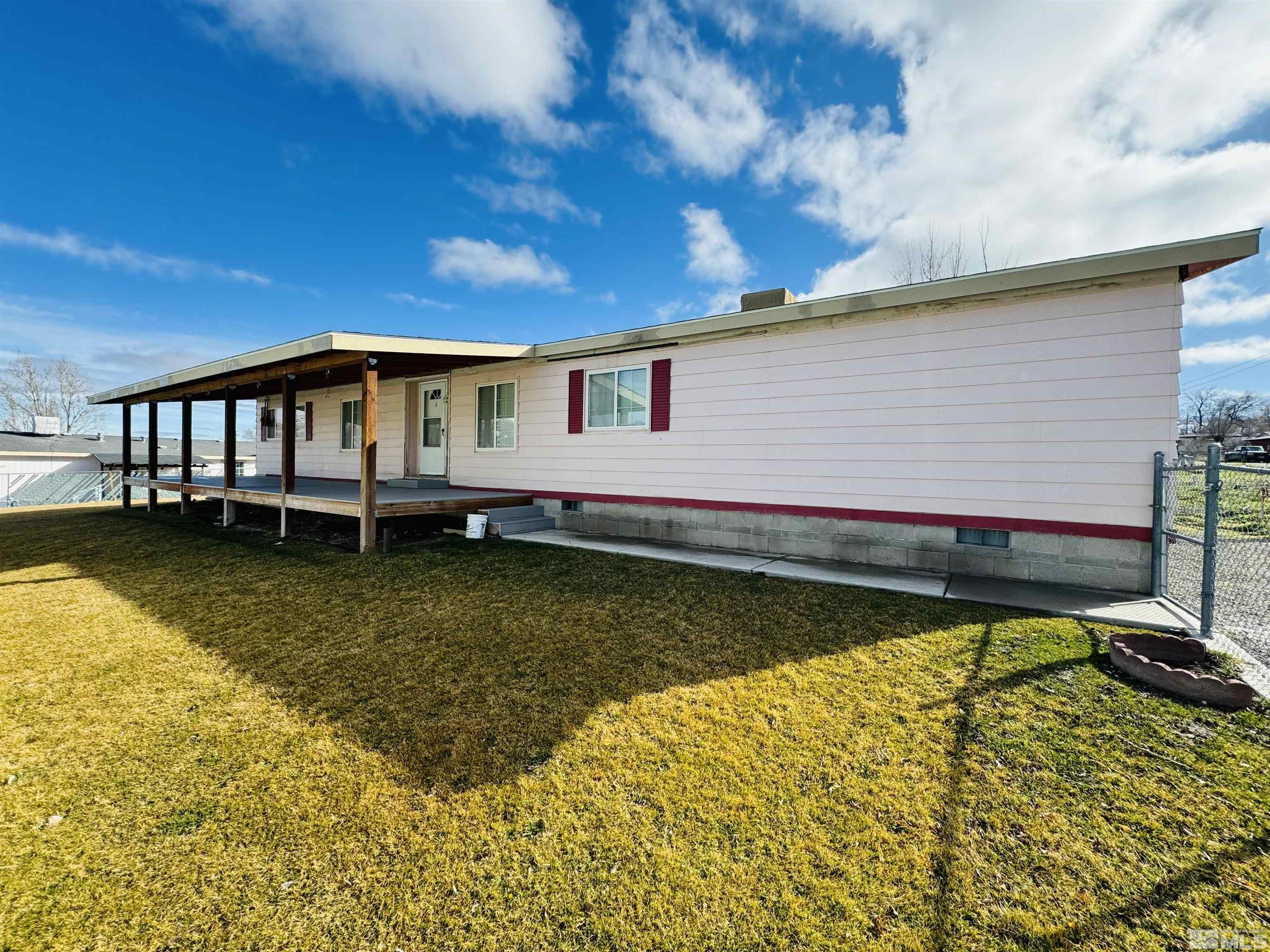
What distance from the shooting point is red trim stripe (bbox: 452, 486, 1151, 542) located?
5.10 meters

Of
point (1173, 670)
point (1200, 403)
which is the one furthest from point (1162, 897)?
point (1200, 403)

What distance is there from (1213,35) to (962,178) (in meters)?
5.63

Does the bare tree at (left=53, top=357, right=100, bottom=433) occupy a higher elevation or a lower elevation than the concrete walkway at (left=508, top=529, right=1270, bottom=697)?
higher

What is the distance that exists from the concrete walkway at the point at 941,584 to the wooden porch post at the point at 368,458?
230 cm

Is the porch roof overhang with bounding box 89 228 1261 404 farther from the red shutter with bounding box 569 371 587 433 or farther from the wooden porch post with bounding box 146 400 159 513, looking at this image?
the wooden porch post with bounding box 146 400 159 513

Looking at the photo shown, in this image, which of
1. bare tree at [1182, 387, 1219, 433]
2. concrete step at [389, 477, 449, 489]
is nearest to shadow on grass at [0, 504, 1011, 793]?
concrete step at [389, 477, 449, 489]

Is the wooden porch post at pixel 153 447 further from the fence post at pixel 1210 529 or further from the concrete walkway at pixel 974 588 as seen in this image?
the fence post at pixel 1210 529

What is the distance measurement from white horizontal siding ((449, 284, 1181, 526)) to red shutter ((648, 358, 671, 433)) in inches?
3.9

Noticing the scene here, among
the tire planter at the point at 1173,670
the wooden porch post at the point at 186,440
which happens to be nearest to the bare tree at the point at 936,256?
the tire planter at the point at 1173,670

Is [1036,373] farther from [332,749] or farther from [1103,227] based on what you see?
[1103,227]

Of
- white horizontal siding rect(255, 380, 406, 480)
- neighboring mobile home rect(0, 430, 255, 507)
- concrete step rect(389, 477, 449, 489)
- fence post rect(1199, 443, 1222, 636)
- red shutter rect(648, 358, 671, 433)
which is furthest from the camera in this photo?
neighboring mobile home rect(0, 430, 255, 507)

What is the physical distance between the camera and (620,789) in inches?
94.3

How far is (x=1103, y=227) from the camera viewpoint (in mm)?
17234

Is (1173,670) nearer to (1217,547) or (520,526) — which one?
(1217,547)
